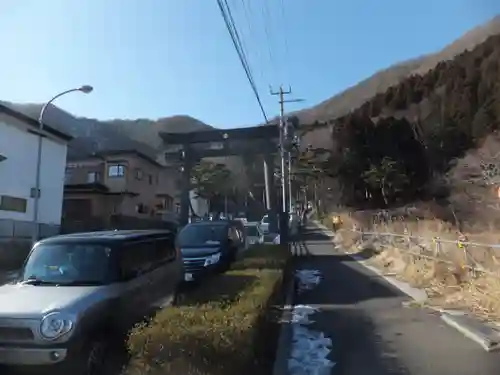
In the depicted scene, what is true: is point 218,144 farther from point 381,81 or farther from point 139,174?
point 381,81

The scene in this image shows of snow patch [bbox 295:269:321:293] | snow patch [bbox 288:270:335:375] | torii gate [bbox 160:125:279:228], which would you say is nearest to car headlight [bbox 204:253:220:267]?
snow patch [bbox 295:269:321:293]

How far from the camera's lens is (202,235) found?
13.7m

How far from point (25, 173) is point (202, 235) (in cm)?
1686

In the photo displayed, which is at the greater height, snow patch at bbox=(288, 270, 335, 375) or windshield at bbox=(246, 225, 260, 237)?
windshield at bbox=(246, 225, 260, 237)

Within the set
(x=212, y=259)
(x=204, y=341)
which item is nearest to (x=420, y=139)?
(x=212, y=259)

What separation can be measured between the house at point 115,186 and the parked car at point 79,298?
28532mm

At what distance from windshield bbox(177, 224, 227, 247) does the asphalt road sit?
2.97 meters

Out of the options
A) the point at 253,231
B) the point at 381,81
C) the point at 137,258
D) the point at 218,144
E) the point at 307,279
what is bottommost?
the point at 307,279

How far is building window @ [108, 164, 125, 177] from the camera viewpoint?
42.6m

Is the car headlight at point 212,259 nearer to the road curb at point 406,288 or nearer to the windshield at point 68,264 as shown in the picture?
the road curb at point 406,288

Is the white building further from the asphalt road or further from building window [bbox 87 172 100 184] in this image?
the asphalt road

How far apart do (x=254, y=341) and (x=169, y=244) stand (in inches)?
154

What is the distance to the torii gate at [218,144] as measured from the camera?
27.6 meters

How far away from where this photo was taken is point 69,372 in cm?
471
